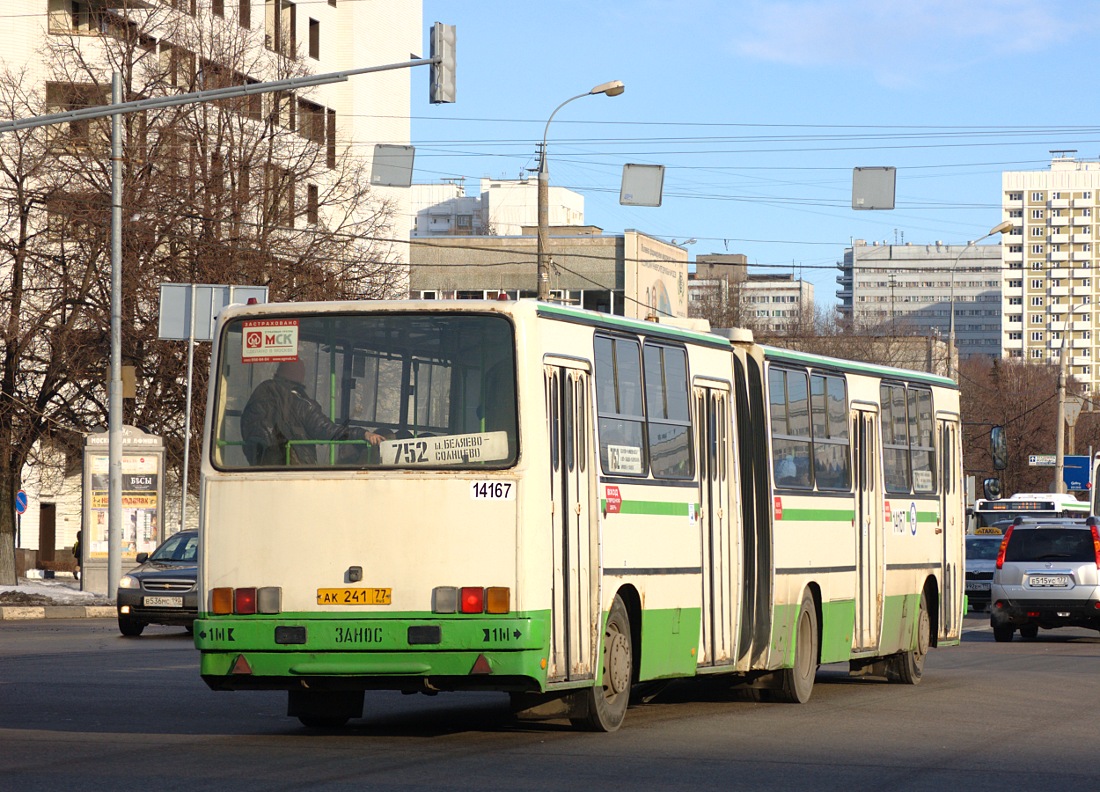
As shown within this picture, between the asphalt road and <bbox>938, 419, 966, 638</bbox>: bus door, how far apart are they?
971 millimetres

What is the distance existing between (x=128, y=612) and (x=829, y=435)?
13116 millimetres

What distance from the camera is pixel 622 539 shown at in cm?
1305

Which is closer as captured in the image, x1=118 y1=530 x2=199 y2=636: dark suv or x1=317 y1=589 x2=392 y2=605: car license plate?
x1=317 y1=589 x2=392 y2=605: car license plate

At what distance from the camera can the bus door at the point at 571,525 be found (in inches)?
476

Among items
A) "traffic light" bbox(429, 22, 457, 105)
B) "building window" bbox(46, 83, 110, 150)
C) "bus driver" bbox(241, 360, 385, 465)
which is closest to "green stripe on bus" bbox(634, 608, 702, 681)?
"bus driver" bbox(241, 360, 385, 465)

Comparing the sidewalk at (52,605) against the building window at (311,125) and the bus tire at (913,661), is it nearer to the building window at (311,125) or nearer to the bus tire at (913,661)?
the building window at (311,125)

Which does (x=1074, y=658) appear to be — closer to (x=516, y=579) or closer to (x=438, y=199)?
(x=516, y=579)

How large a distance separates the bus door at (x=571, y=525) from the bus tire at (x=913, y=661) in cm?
723

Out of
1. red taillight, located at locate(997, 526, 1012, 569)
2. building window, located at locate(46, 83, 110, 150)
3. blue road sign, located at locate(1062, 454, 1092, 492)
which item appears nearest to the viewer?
red taillight, located at locate(997, 526, 1012, 569)

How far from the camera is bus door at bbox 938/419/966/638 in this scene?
2002 cm

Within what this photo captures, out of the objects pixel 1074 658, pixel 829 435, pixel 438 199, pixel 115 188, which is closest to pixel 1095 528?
pixel 1074 658

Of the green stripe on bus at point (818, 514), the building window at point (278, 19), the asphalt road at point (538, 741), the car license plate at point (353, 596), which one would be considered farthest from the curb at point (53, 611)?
the building window at point (278, 19)

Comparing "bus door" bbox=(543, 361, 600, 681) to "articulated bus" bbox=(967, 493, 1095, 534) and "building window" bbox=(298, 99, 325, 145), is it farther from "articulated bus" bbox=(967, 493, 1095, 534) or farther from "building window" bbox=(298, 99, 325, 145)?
"articulated bus" bbox=(967, 493, 1095, 534)

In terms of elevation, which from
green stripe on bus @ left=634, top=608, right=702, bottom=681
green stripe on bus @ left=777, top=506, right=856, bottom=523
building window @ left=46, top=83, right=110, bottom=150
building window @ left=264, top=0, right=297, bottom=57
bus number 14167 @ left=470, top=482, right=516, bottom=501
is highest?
building window @ left=264, top=0, right=297, bottom=57
